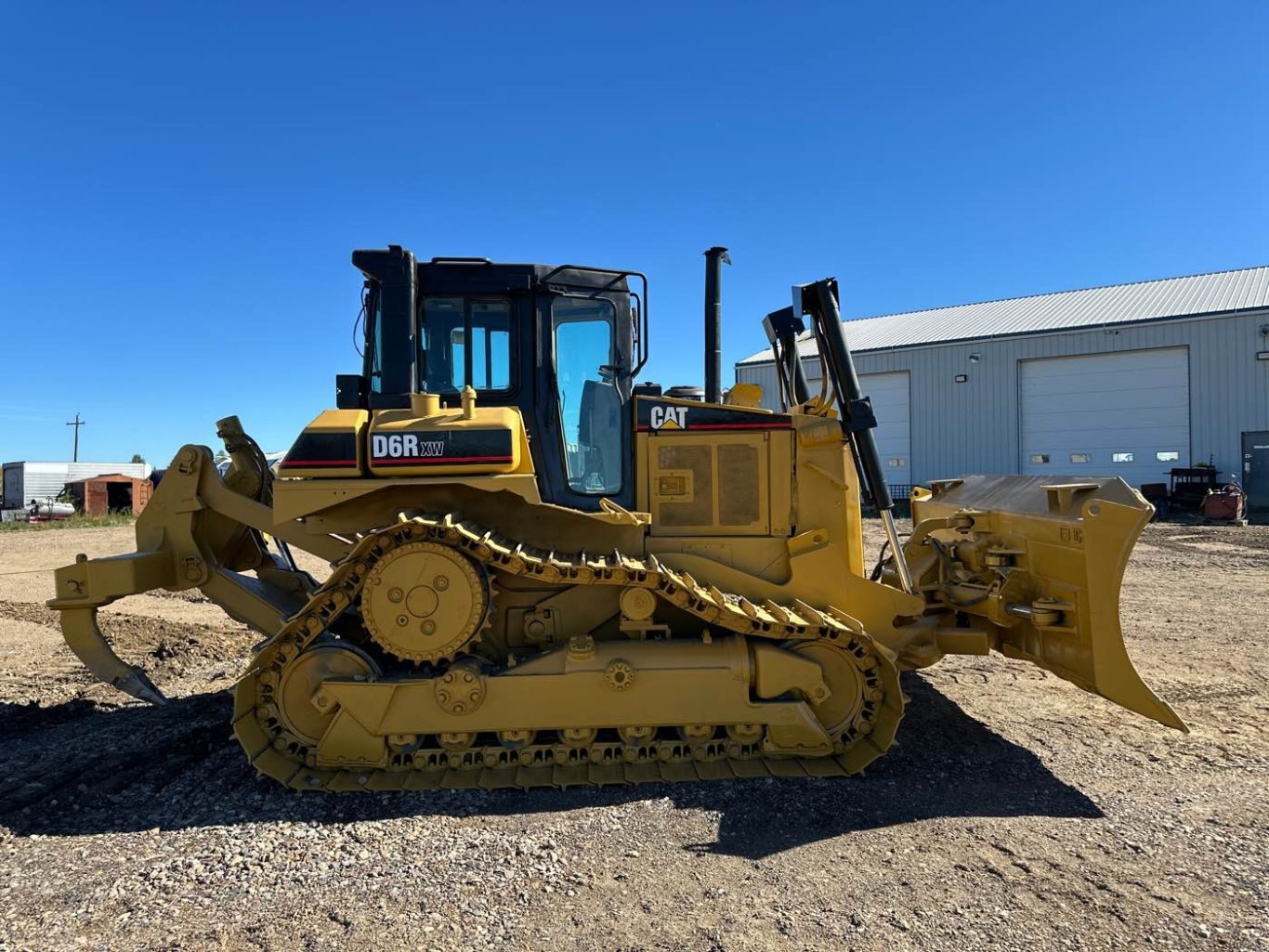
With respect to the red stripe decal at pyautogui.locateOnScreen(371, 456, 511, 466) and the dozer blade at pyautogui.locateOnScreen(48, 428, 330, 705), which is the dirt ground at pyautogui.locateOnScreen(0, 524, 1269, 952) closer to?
the dozer blade at pyautogui.locateOnScreen(48, 428, 330, 705)

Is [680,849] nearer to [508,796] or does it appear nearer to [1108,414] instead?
[508,796]

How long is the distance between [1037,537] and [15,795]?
6710 millimetres

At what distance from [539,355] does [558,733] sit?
254 cm

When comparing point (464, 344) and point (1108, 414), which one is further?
point (1108, 414)

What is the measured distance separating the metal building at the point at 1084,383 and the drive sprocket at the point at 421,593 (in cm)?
2084

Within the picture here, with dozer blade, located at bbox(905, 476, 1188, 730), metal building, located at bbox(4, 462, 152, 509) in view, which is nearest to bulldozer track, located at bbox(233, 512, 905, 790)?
dozer blade, located at bbox(905, 476, 1188, 730)

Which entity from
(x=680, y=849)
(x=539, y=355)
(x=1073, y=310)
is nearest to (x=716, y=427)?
(x=539, y=355)

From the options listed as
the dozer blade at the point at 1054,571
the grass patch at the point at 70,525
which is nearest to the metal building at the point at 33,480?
the grass patch at the point at 70,525

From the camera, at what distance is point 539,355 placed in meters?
5.36

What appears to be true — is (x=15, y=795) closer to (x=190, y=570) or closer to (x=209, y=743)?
(x=209, y=743)

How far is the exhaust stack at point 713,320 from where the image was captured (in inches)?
231

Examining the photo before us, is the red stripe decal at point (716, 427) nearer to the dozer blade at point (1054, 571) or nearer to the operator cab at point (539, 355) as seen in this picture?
the operator cab at point (539, 355)

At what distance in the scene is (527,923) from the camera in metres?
3.32

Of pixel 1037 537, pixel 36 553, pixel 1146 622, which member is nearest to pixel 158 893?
pixel 1037 537
